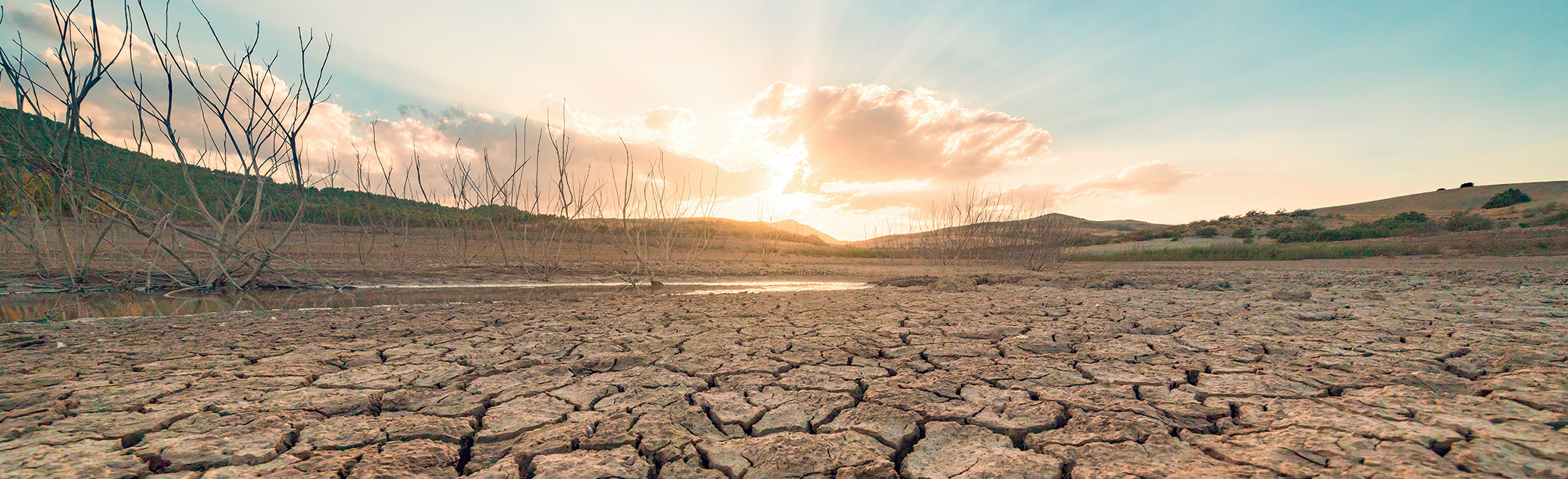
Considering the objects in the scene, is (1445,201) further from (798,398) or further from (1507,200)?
(798,398)

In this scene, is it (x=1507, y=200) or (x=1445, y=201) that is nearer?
(x=1507, y=200)

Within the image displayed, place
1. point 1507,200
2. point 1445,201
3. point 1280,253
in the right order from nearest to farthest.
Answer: point 1280,253
point 1507,200
point 1445,201

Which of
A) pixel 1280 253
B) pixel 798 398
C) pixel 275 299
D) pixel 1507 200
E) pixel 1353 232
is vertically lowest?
pixel 798 398

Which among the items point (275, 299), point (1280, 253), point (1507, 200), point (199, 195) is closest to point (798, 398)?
point (275, 299)

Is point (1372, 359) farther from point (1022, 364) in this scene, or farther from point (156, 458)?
point (156, 458)

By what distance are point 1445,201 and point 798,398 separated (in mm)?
47754

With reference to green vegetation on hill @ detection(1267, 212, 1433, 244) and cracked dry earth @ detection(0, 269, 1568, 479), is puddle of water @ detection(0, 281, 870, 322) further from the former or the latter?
green vegetation on hill @ detection(1267, 212, 1433, 244)

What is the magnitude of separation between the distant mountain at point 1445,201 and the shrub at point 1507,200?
0.41 meters

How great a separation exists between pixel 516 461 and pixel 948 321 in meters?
2.88

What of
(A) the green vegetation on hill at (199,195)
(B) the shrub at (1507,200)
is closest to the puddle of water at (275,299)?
(A) the green vegetation on hill at (199,195)

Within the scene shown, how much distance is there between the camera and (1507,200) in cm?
2586

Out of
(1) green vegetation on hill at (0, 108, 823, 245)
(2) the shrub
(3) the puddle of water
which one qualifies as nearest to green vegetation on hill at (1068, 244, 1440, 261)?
(1) green vegetation on hill at (0, 108, 823, 245)

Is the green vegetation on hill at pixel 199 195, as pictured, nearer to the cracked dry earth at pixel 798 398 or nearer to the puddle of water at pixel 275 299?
the puddle of water at pixel 275 299

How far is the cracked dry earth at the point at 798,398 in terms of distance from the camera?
136cm
